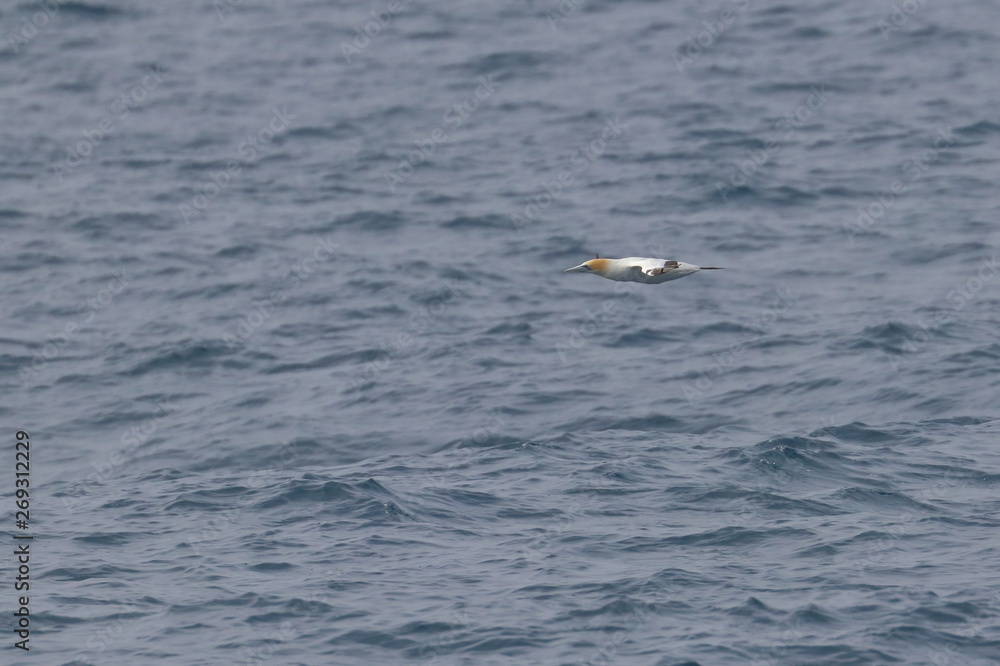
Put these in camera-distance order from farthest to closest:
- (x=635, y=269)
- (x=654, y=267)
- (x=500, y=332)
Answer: (x=500, y=332) < (x=635, y=269) < (x=654, y=267)

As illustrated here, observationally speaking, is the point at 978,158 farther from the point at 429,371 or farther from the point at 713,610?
the point at 713,610

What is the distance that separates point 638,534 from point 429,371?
12238 millimetres

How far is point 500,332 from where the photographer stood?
4322cm

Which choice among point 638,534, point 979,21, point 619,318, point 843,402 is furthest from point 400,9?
point 638,534

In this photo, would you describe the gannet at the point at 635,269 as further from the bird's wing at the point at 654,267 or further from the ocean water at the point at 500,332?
the ocean water at the point at 500,332

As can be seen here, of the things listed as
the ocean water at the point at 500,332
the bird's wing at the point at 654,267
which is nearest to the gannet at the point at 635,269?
the bird's wing at the point at 654,267

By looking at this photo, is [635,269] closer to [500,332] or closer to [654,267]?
[654,267]

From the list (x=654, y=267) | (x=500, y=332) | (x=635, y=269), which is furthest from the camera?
(x=500, y=332)

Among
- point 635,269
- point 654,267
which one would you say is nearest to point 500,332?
point 635,269

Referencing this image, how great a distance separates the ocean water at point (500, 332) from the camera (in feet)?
91.8

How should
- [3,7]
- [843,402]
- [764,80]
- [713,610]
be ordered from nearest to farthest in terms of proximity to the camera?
[713,610] < [843,402] < [764,80] < [3,7]

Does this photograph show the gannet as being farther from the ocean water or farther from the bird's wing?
the ocean water

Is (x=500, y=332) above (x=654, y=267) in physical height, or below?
below

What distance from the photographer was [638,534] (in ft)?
101
